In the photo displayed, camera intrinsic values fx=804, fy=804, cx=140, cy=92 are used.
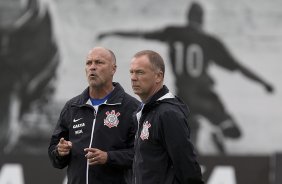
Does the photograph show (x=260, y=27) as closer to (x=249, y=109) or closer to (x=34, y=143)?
(x=249, y=109)

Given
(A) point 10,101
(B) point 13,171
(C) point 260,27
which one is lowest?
(B) point 13,171

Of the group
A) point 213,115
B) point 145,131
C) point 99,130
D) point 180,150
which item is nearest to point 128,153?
point 99,130

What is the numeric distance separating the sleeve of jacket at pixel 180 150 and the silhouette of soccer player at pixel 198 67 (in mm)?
5583

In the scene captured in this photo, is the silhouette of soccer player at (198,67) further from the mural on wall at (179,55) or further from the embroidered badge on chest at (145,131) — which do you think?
the embroidered badge on chest at (145,131)

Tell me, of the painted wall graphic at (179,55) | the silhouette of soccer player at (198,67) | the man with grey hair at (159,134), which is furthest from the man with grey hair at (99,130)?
the silhouette of soccer player at (198,67)

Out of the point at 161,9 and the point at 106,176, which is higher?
the point at 161,9

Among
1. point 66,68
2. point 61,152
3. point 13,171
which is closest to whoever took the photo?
point 61,152

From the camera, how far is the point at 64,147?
203 inches

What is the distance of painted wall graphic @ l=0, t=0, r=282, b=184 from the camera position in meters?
9.98

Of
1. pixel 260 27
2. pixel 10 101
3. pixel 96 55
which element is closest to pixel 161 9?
pixel 260 27

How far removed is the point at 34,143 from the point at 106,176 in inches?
187

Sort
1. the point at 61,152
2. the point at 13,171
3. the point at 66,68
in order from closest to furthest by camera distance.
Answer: the point at 61,152 < the point at 13,171 < the point at 66,68

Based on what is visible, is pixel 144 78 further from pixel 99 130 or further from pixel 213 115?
pixel 213 115

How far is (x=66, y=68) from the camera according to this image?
997 cm
